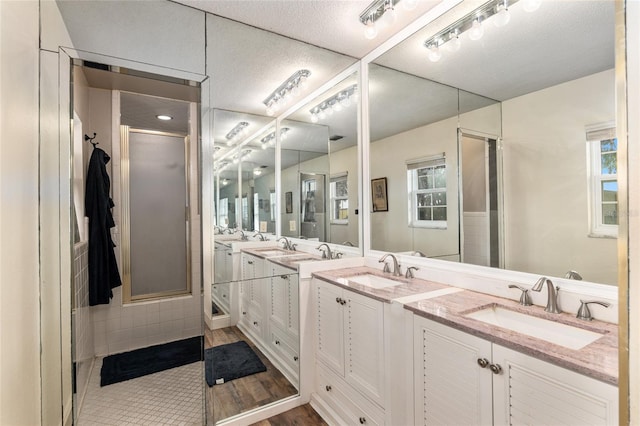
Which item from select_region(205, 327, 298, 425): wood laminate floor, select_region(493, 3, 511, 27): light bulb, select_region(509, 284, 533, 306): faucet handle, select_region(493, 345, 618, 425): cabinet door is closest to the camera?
select_region(493, 345, 618, 425): cabinet door

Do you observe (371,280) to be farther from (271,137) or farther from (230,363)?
(271,137)

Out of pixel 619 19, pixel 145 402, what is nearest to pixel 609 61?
pixel 619 19

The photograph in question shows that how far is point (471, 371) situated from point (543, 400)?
0.77 ft

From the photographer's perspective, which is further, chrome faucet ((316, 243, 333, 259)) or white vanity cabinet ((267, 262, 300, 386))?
chrome faucet ((316, 243, 333, 259))

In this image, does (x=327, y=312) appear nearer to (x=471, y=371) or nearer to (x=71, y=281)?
(x=471, y=371)

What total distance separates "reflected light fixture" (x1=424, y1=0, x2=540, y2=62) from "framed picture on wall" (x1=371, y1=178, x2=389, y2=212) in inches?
37.1

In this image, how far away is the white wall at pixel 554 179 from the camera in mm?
1214

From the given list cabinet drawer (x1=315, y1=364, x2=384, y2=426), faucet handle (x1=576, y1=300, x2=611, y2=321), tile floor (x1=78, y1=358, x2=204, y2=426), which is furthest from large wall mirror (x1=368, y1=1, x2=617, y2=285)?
tile floor (x1=78, y1=358, x2=204, y2=426)

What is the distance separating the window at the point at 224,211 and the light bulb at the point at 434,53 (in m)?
1.69

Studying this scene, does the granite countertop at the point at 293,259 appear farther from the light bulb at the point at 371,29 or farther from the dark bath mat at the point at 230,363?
the light bulb at the point at 371,29

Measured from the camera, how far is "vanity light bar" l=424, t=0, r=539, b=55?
1.53 metres

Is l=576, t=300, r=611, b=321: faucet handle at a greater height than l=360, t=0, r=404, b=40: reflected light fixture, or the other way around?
l=360, t=0, r=404, b=40: reflected light fixture

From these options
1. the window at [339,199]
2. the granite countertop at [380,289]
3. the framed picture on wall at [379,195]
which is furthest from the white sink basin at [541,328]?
the window at [339,199]

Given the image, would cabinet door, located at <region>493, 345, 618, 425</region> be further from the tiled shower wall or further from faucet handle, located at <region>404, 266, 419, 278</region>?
the tiled shower wall
